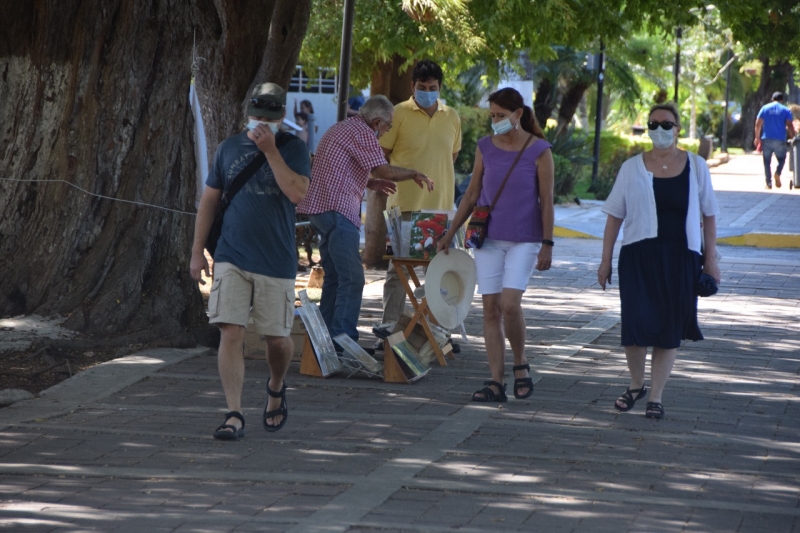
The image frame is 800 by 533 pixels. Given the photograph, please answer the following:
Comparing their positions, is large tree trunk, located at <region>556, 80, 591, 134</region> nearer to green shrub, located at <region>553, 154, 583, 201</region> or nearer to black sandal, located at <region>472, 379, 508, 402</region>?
green shrub, located at <region>553, 154, 583, 201</region>

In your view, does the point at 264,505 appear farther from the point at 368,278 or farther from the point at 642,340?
the point at 368,278

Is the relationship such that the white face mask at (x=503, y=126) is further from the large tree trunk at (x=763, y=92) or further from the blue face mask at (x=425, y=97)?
the large tree trunk at (x=763, y=92)

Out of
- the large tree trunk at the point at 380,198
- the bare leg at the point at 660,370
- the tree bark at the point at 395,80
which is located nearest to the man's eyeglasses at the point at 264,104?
the bare leg at the point at 660,370

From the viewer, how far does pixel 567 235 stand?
1770cm

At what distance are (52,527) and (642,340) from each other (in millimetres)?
3636

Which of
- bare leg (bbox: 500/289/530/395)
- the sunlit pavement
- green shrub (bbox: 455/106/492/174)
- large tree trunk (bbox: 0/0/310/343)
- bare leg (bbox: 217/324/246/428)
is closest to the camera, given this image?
the sunlit pavement

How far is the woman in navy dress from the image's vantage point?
22.3 feet

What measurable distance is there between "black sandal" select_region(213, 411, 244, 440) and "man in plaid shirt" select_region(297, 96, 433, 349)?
201 centimetres

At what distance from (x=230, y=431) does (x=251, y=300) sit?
2.34 feet

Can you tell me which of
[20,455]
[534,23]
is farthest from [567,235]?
[20,455]

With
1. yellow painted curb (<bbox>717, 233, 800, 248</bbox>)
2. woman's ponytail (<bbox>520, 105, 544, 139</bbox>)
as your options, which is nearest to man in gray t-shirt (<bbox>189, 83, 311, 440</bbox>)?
woman's ponytail (<bbox>520, 105, 544, 139</bbox>)

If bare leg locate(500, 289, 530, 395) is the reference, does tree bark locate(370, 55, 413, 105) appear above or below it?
above

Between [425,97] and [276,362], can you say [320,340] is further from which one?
[425,97]

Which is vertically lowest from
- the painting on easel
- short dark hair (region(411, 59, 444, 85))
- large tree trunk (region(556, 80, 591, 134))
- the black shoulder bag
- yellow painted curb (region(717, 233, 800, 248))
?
the painting on easel
